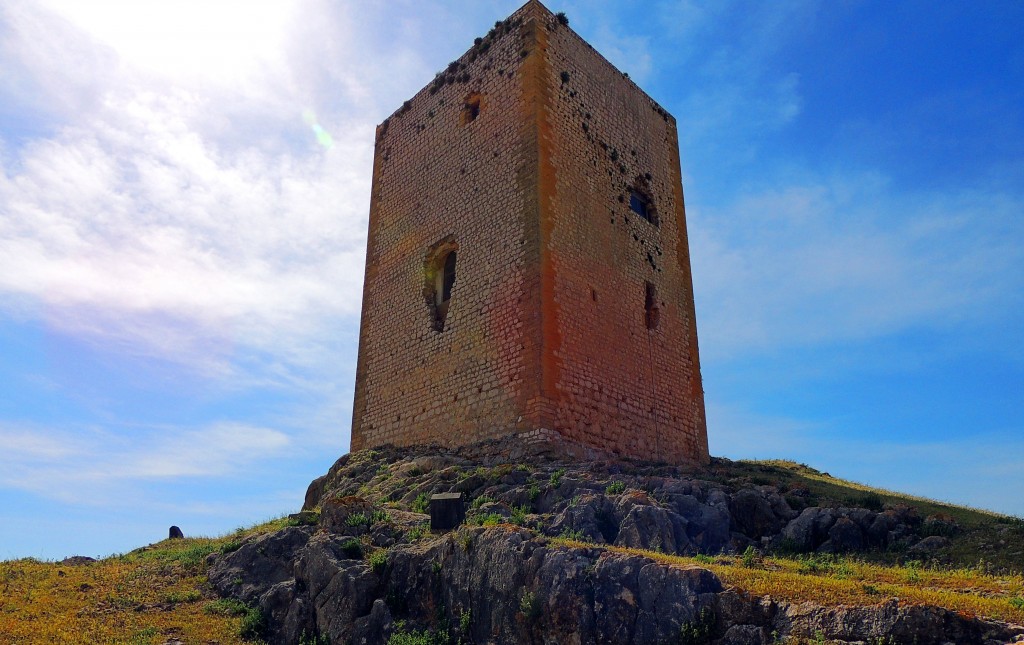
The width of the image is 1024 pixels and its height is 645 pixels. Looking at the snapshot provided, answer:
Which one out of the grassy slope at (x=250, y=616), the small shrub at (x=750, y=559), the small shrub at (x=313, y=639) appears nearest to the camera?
the grassy slope at (x=250, y=616)

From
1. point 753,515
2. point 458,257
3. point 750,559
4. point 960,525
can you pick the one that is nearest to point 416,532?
point 750,559

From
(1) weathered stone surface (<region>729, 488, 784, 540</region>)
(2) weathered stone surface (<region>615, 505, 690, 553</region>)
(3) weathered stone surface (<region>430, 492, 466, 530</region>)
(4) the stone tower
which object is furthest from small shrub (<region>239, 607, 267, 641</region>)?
(1) weathered stone surface (<region>729, 488, 784, 540</region>)

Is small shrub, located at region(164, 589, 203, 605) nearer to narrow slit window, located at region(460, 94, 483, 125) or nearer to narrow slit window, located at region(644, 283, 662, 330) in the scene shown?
narrow slit window, located at region(644, 283, 662, 330)

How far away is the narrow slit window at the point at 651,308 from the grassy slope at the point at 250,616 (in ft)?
14.9

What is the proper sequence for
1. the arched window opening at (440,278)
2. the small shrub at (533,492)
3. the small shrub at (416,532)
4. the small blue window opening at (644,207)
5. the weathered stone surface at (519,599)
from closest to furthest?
the weathered stone surface at (519,599)
the small shrub at (416,532)
the small shrub at (533,492)
the arched window opening at (440,278)
the small blue window opening at (644,207)

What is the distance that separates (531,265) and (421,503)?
540 cm

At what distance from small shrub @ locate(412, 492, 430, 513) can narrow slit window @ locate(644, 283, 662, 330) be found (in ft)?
24.9

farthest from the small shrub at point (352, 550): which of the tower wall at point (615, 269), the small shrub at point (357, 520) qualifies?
the tower wall at point (615, 269)

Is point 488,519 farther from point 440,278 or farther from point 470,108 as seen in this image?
point 470,108

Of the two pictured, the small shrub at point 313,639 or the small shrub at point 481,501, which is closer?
the small shrub at point 313,639

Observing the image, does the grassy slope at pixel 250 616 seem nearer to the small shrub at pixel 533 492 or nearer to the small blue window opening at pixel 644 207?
the small shrub at pixel 533 492

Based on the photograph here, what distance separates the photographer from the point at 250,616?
11.3m

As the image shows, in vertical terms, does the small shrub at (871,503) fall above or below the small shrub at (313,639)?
above

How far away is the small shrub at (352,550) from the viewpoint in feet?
38.0
